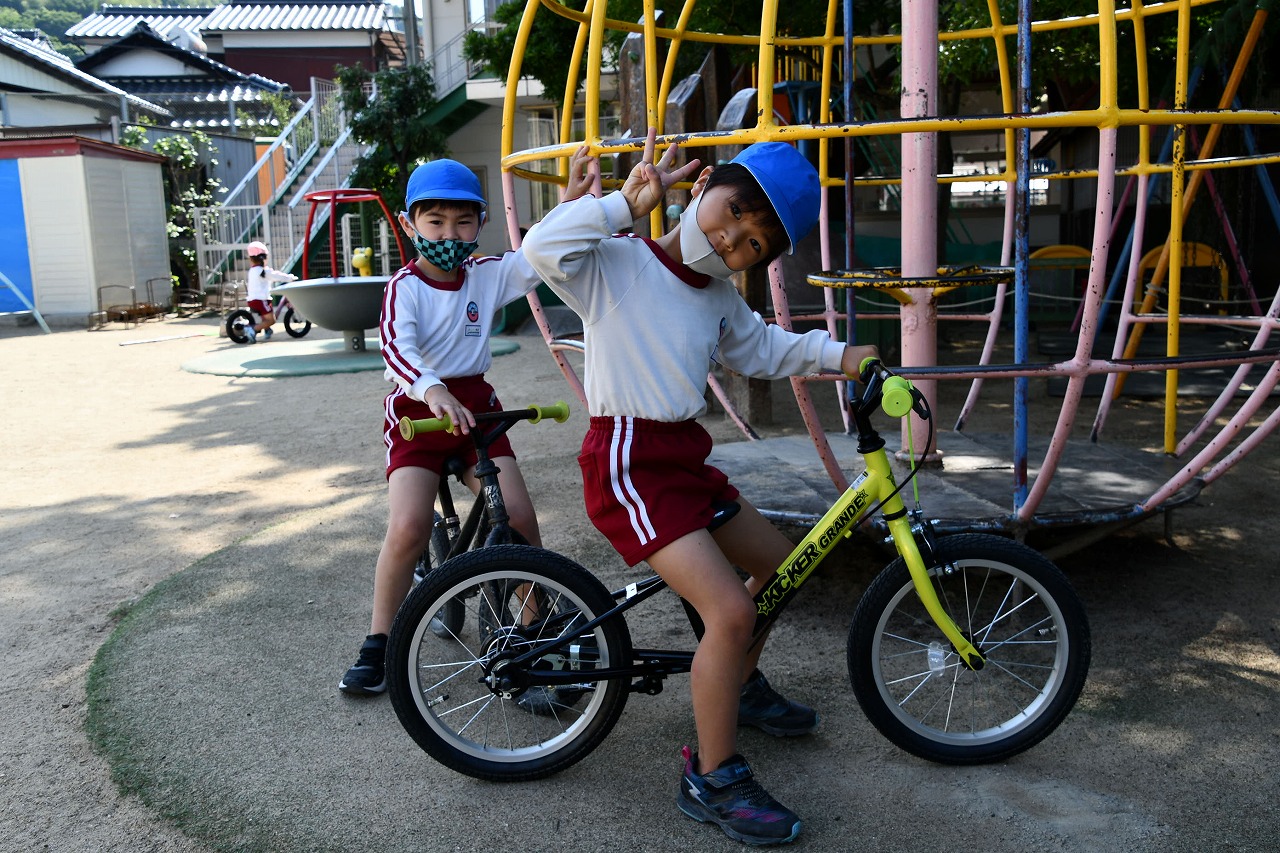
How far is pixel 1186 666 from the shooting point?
286cm

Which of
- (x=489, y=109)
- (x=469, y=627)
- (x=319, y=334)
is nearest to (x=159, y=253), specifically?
(x=319, y=334)

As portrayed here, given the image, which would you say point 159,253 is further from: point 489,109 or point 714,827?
point 714,827

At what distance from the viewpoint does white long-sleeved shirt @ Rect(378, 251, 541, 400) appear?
2.82 metres

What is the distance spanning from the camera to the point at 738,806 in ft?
7.10

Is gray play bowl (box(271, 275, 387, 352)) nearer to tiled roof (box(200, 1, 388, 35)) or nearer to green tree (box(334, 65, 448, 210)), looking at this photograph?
green tree (box(334, 65, 448, 210))

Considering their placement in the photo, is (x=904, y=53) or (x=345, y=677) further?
(x=904, y=53)

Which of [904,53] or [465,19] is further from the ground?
[465,19]

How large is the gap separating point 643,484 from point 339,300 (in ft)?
27.5

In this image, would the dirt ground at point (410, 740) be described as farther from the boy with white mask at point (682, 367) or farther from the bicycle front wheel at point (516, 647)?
the boy with white mask at point (682, 367)

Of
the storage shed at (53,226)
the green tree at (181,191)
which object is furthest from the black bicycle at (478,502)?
the green tree at (181,191)

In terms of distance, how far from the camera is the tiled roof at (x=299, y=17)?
3117 centimetres

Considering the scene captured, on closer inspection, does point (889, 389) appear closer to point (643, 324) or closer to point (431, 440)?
point (643, 324)

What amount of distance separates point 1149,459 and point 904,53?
5.50 feet

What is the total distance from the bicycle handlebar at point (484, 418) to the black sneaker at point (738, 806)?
2.80ft
